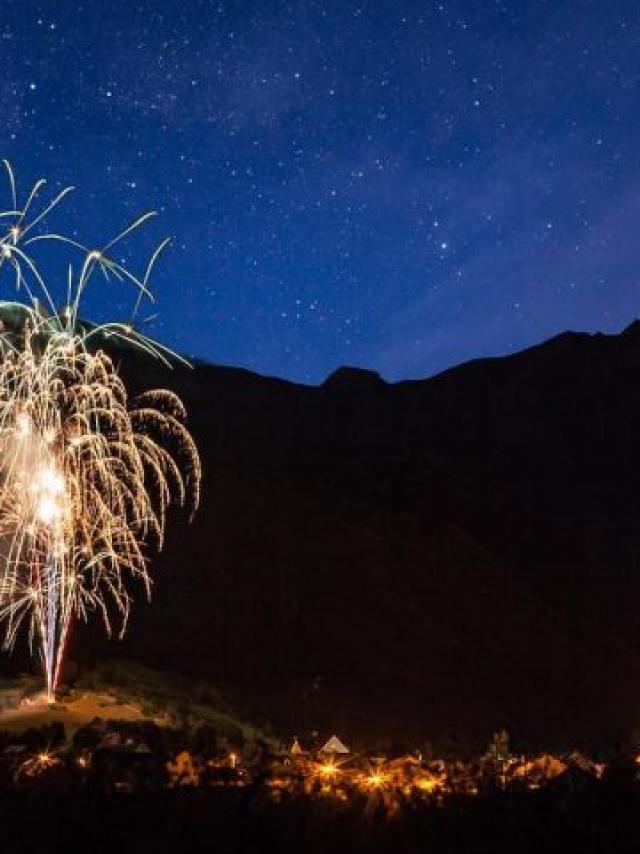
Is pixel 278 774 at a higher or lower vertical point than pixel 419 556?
lower

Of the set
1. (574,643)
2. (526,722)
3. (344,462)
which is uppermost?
(344,462)

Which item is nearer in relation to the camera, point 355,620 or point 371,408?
point 355,620

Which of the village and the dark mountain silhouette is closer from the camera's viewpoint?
the village

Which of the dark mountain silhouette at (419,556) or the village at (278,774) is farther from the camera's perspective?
the dark mountain silhouette at (419,556)

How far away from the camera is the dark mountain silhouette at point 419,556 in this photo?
118ft

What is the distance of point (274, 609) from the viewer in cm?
4116

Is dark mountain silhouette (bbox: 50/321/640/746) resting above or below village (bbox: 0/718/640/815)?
above

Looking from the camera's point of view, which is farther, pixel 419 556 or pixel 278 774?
pixel 419 556

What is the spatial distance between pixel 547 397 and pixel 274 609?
26.0 meters

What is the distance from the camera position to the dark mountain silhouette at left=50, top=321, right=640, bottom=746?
35.9 metres

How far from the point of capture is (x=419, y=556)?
42688 mm

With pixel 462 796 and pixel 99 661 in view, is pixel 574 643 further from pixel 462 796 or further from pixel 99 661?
pixel 462 796

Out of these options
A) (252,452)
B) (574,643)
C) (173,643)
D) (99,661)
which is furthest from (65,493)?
(252,452)

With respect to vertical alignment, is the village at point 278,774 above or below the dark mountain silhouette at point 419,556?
below
